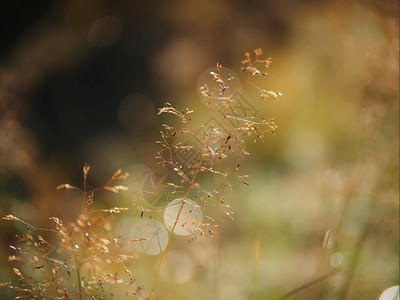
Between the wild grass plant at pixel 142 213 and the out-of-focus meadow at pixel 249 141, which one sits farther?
the out-of-focus meadow at pixel 249 141

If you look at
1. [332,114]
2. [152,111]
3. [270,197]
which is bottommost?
[270,197]

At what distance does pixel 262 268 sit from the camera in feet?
3.71

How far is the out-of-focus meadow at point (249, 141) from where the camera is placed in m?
0.84

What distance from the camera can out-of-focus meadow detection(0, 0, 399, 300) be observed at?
84cm

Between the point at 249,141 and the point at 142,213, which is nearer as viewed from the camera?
the point at 142,213

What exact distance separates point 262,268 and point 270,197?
465 millimetres

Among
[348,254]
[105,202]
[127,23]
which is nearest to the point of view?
[348,254]

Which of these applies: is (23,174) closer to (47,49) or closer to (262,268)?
(262,268)

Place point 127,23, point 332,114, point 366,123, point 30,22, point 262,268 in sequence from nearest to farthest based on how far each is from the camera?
point 366,123 < point 262,268 < point 332,114 < point 30,22 < point 127,23

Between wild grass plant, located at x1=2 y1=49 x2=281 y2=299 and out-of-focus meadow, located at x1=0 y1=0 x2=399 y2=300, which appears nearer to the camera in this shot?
wild grass plant, located at x1=2 y1=49 x2=281 y2=299

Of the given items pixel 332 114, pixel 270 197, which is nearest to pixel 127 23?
pixel 332 114

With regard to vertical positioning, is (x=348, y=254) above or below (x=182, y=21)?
below

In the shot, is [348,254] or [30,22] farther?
[30,22]

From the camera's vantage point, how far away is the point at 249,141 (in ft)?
5.94
